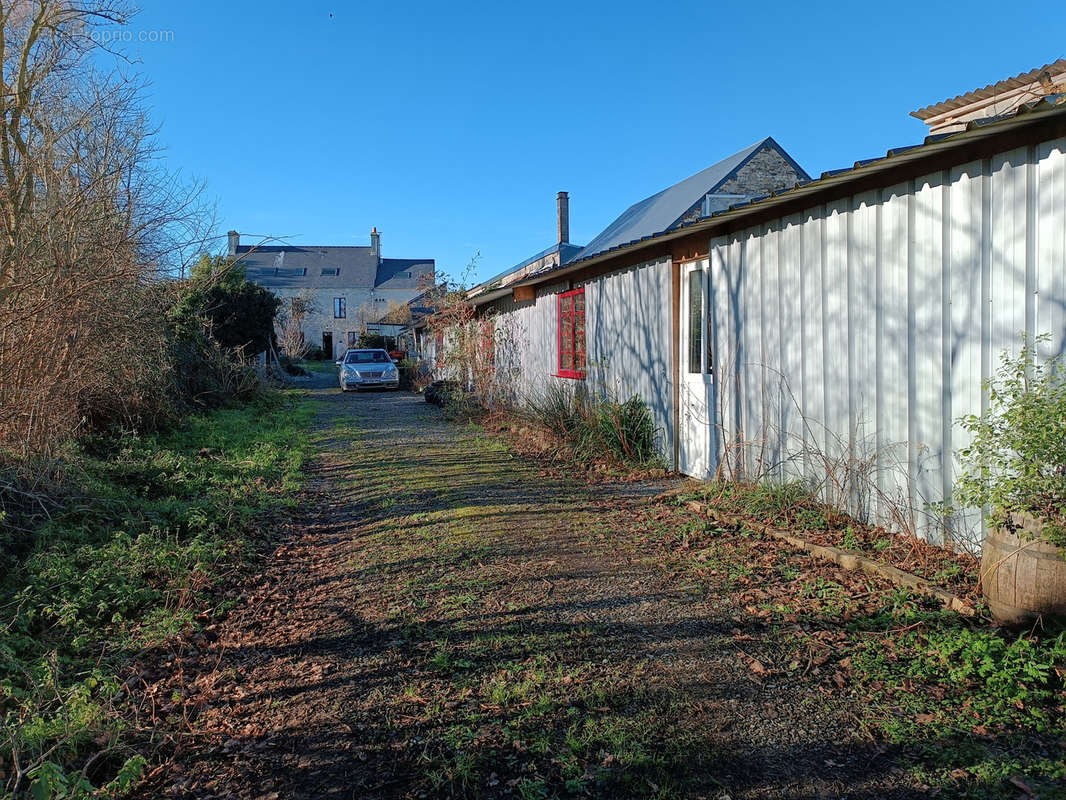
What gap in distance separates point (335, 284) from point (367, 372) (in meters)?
37.0

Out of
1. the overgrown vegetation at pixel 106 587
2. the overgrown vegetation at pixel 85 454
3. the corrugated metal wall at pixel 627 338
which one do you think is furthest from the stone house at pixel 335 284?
the overgrown vegetation at pixel 106 587

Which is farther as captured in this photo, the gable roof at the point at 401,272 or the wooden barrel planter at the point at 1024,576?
the gable roof at the point at 401,272

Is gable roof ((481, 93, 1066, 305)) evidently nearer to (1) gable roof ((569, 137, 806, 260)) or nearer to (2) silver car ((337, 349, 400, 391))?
(1) gable roof ((569, 137, 806, 260))

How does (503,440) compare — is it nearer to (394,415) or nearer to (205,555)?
(394,415)

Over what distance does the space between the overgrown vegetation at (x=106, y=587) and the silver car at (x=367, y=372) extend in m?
14.5

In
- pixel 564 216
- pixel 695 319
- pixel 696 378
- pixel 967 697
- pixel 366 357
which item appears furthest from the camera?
pixel 564 216

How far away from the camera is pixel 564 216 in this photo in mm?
28594

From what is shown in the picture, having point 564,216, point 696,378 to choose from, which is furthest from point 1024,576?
point 564,216

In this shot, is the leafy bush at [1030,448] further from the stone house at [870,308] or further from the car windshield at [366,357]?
the car windshield at [366,357]

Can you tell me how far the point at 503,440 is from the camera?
446 inches

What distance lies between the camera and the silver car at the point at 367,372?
937 inches

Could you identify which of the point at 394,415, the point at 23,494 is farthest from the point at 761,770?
the point at 394,415

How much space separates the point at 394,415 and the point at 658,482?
29.7ft

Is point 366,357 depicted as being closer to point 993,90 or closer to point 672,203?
point 672,203
